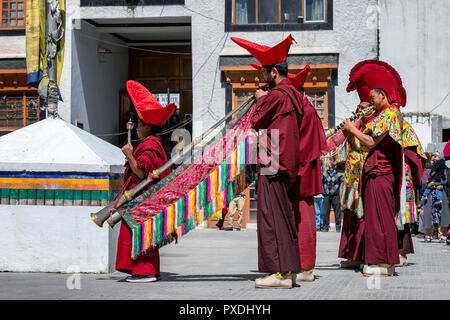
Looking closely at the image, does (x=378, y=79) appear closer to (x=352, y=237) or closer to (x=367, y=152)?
(x=367, y=152)

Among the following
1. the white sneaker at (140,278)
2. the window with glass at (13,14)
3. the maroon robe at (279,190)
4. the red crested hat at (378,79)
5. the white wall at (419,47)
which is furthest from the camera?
the white wall at (419,47)

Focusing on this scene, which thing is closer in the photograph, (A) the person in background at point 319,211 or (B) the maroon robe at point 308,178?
(B) the maroon robe at point 308,178

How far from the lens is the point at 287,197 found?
255 inches

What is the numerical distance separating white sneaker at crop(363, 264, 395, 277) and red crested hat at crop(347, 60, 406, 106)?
1706mm

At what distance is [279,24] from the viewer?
65.8 feet

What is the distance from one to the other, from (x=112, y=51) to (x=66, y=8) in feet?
9.87

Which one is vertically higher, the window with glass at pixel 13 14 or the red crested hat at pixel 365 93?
the window with glass at pixel 13 14

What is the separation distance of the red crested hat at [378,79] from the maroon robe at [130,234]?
7.84 ft

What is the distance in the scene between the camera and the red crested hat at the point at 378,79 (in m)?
8.04

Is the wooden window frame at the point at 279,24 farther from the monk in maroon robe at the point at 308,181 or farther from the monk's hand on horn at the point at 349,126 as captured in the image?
the monk in maroon robe at the point at 308,181

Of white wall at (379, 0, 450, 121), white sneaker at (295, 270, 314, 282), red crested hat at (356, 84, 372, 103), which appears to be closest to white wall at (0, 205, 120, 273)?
white sneaker at (295, 270, 314, 282)

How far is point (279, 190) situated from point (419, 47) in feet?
54.4

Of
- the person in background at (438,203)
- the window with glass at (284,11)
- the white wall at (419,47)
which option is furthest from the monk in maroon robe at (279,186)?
the white wall at (419,47)

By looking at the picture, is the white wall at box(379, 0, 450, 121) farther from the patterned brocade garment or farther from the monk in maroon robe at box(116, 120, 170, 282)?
the monk in maroon robe at box(116, 120, 170, 282)
